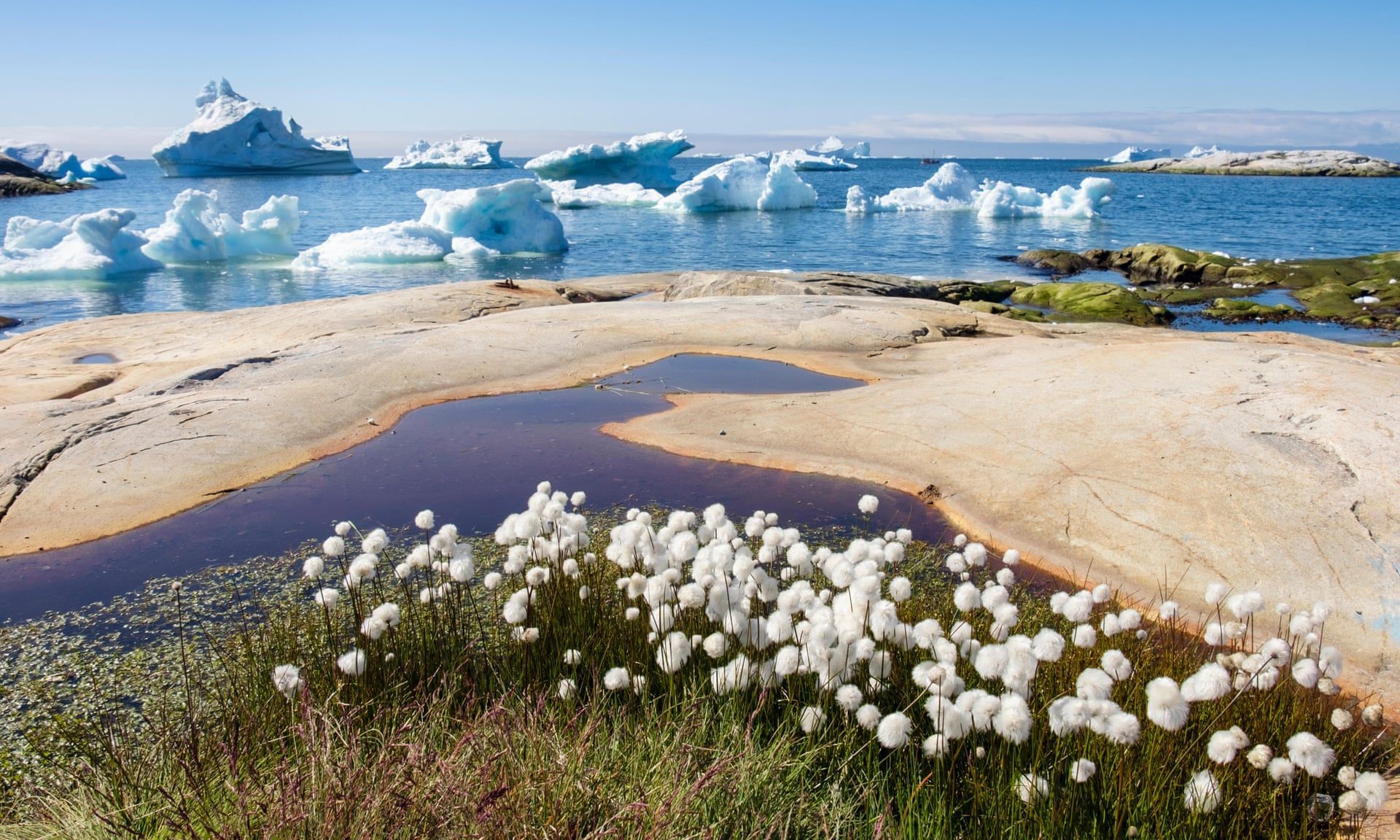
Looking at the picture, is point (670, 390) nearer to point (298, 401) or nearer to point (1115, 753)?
point (298, 401)

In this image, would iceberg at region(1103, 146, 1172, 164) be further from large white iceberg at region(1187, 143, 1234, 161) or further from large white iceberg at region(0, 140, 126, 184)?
large white iceberg at region(0, 140, 126, 184)

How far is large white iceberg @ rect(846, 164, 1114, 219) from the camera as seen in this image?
170ft

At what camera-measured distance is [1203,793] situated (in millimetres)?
2955

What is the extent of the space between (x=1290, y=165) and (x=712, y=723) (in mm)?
139206

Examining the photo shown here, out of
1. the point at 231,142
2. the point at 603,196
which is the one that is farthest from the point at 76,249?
the point at 231,142

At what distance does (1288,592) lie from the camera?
5816 millimetres

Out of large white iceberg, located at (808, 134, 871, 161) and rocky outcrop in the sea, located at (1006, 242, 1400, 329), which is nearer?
rocky outcrop in the sea, located at (1006, 242, 1400, 329)

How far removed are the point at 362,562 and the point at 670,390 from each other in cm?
721

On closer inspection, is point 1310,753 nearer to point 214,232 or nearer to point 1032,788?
point 1032,788

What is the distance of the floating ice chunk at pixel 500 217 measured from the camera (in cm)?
3391

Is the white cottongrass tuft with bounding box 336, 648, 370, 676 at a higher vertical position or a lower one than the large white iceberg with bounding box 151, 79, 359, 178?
lower

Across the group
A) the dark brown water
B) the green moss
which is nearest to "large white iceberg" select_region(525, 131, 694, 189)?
the green moss

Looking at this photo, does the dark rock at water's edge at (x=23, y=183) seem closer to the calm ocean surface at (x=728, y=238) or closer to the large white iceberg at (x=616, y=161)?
the calm ocean surface at (x=728, y=238)

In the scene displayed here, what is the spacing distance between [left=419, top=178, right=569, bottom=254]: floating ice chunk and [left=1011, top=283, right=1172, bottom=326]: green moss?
19099 millimetres
